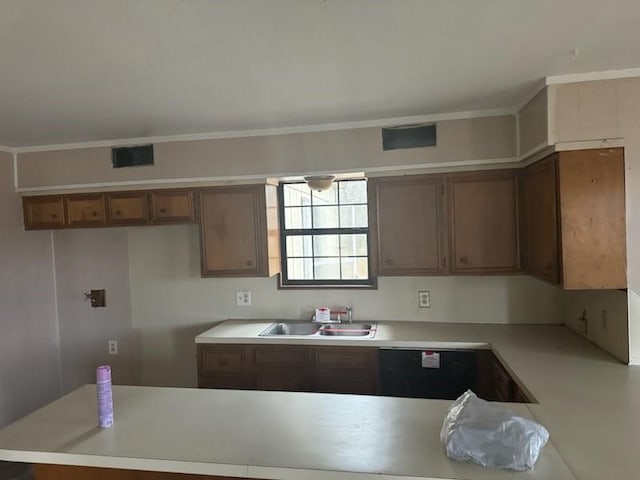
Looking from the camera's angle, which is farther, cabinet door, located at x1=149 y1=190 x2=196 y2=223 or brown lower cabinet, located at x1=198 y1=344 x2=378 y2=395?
cabinet door, located at x1=149 y1=190 x2=196 y2=223

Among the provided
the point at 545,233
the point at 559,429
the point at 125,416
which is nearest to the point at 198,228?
the point at 125,416

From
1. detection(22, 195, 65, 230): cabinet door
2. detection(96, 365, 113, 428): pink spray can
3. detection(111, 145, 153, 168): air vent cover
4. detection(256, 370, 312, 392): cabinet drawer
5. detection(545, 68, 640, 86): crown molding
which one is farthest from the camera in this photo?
detection(22, 195, 65, 230): cabinet door

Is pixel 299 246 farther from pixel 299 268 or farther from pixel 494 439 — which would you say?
pixel 494 439

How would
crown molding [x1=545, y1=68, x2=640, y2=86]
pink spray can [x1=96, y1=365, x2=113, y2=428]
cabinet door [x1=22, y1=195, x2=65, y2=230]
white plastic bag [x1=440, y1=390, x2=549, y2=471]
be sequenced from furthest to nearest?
cabinet door [x1=22, y1=195, x2=65, y2=230]
crown molding [x1=545, y1=68, x2=640, y2=86]
pink spray can [x1=96, y1=365, x2=113, y2=428]
white plastic bag [x1=440, y1=390, x2=549, y2=471]

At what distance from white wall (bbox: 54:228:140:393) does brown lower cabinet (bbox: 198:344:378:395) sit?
3.65 ft

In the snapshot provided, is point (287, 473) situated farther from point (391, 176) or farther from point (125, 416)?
point (391, 176)

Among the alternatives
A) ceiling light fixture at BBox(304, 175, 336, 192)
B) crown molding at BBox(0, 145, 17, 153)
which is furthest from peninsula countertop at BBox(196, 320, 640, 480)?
crown molding at BBox(0, 145, 17, 153)

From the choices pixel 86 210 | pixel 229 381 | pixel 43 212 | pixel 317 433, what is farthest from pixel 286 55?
pixel 43 212

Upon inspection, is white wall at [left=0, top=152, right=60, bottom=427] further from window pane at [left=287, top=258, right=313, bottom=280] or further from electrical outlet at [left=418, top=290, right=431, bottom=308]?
electrical outlet at [left=418, top=290, right=431, bottom=308]

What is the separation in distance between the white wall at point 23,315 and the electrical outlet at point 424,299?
318 cm

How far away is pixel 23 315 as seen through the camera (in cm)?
343

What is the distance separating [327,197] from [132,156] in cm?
154

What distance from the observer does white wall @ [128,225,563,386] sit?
3076 millimetres

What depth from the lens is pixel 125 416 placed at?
1.67 meters
